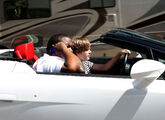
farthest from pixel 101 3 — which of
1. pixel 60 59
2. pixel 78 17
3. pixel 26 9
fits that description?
pixel 60 59

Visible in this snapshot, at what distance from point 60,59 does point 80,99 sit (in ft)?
2.21

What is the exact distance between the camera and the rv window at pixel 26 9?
8.39 meters

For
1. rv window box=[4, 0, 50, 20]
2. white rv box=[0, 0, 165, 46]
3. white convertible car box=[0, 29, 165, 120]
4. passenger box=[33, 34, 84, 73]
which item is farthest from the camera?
rv window box=[4, 0, 50, 20]

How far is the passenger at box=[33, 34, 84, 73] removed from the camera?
288cm

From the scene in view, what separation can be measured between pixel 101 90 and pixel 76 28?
19.4 ft

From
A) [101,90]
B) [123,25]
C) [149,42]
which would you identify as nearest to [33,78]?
[101,90]

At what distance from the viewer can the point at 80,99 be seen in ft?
7.96

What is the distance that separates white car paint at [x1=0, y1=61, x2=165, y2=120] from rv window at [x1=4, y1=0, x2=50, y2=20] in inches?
239

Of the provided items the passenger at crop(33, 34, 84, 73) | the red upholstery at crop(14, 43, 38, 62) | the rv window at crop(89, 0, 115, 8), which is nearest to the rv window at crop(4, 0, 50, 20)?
the rv window at crop(89, 0, 115, 8)

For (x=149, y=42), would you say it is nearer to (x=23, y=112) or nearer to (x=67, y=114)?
(x=67, y=114)

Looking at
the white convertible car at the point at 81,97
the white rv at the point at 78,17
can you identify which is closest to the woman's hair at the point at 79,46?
the white convertible car at the point at 81,97

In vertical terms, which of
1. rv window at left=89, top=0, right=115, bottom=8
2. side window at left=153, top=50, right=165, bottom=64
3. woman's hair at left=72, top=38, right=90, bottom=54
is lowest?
side window at left=153, top=50, right=165, bottom=64

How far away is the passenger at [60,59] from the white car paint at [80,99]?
346 mm

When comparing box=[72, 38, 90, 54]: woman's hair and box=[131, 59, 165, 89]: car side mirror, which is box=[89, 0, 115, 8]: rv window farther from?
box=[131, 59, 165, 89]: car side mirror
